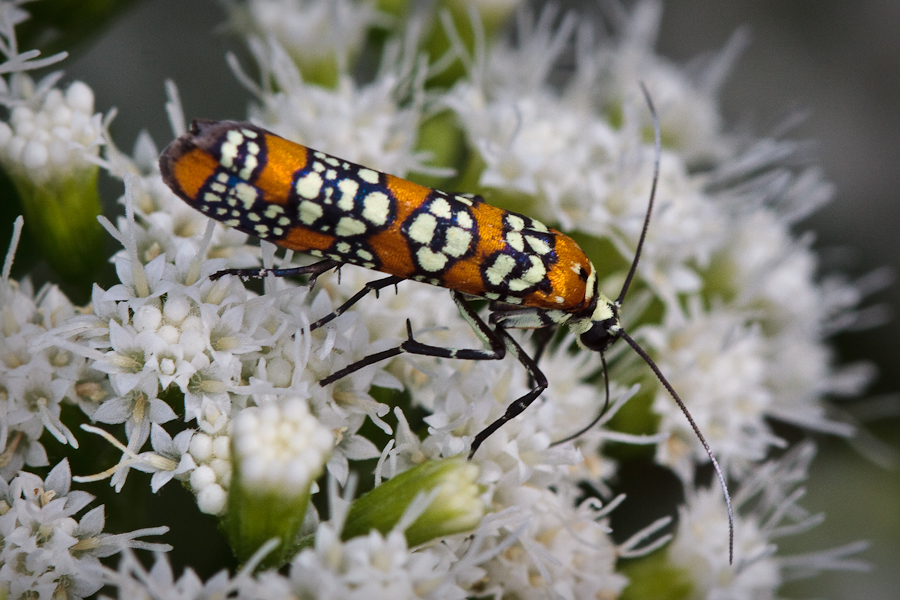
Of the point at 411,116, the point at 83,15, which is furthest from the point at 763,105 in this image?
the point at 83,15

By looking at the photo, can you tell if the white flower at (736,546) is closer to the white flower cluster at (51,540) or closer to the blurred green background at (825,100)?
the blurred green background at (825,100)

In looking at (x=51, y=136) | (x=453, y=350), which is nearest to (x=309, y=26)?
(x=51, y=136)

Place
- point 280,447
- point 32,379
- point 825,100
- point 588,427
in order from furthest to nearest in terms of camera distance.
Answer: point 825,100 < point 588,427 < point 32,379 < point 280,447

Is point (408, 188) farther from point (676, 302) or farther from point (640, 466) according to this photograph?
point (640, 466)

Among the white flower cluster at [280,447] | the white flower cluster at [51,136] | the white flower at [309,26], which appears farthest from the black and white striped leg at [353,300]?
the white flower at [309,26]

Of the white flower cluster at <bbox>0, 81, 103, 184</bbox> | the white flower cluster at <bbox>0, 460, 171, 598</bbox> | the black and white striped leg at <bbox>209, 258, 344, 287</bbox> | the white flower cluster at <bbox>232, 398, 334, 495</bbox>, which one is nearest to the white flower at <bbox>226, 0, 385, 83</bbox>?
the white flower cluster at <bbox>0, 81, 103, 184</bbox>

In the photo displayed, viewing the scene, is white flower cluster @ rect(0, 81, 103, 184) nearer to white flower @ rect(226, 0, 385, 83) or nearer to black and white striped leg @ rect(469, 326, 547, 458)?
white flower @ rect(226, 0, 385, 83)

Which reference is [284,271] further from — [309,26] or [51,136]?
[309,26]
